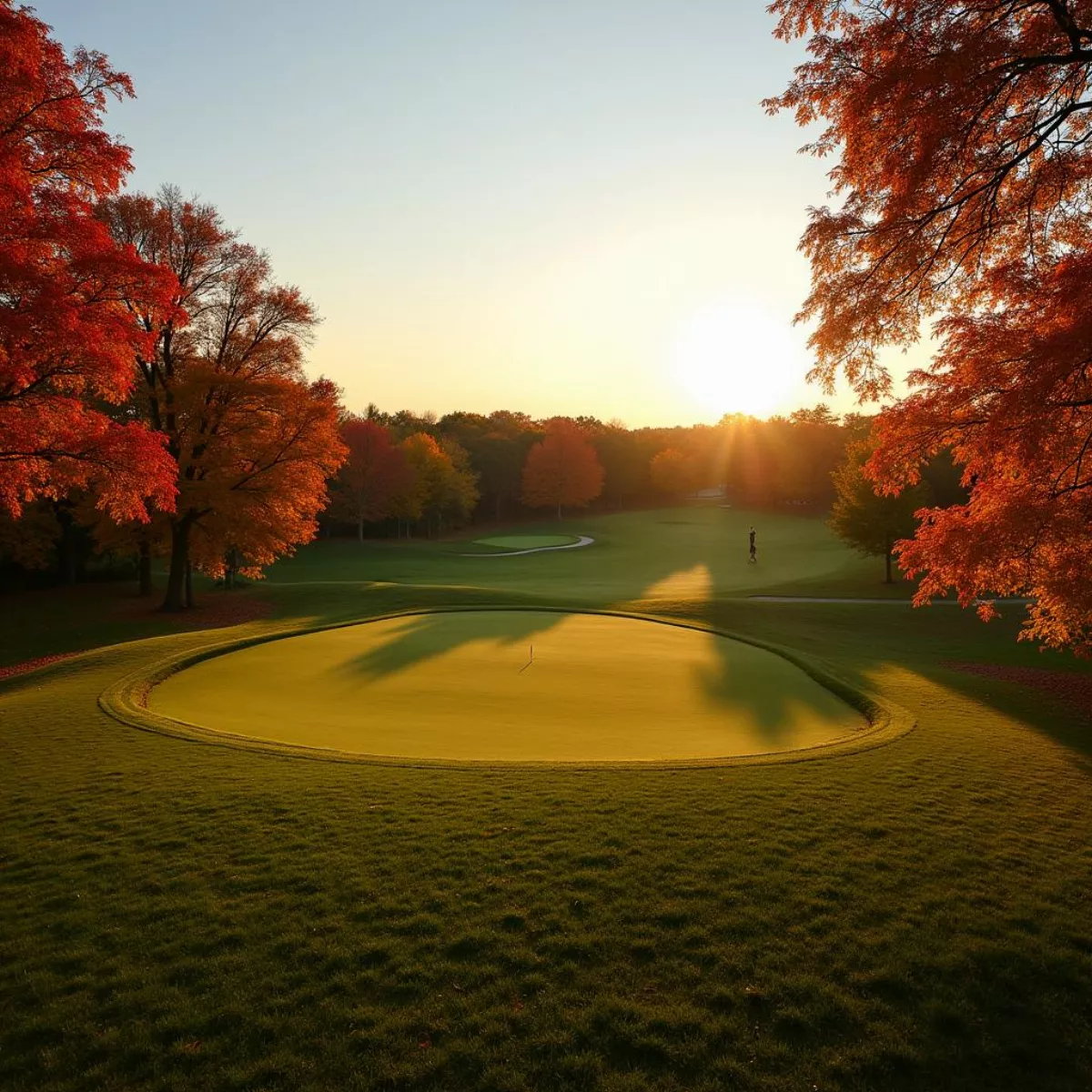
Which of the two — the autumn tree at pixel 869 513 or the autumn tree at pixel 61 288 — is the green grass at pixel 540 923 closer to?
the autumn tree at pixel 61 288

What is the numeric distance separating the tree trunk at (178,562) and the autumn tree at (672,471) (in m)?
74.8

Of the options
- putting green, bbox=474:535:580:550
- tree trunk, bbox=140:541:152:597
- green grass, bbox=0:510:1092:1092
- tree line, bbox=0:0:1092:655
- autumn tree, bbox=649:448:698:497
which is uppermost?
autumn tree, bbox=649:448:698:497

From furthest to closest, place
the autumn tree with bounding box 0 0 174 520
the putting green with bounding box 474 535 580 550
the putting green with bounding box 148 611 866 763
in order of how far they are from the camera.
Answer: the putting green with bounding box 474 535 580 550 → the autumn tree with bounding box 0 0 174 520 → the putting green with bounding box 148 611 866 763

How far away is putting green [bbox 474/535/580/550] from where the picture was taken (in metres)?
59.2

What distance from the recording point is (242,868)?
5.81 m

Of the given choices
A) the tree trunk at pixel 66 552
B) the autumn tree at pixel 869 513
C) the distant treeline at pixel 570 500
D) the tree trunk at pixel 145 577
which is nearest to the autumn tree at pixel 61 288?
the tree trunk at pixel 145 577

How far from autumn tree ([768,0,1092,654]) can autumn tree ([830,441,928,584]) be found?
1045 inches

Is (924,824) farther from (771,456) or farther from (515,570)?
(771,456)

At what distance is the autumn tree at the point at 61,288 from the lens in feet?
37.1

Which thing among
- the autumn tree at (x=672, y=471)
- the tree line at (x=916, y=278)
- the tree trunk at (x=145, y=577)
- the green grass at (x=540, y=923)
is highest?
the autumn tree at (x=672, y=471)

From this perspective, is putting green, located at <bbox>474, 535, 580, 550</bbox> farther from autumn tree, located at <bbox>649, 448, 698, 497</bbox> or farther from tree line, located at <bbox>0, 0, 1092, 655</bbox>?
tree line, located at <bbox>0, 0, 1092, 655</bbox>

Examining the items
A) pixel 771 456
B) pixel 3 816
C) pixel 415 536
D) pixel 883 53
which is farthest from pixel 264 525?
pixel 771 456

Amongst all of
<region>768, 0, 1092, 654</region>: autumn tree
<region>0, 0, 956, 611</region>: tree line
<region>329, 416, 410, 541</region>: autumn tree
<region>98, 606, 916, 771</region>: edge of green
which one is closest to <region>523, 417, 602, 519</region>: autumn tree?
<region>329, 416, 410, 541</region>: autumn tree

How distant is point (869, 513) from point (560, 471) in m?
51.0
